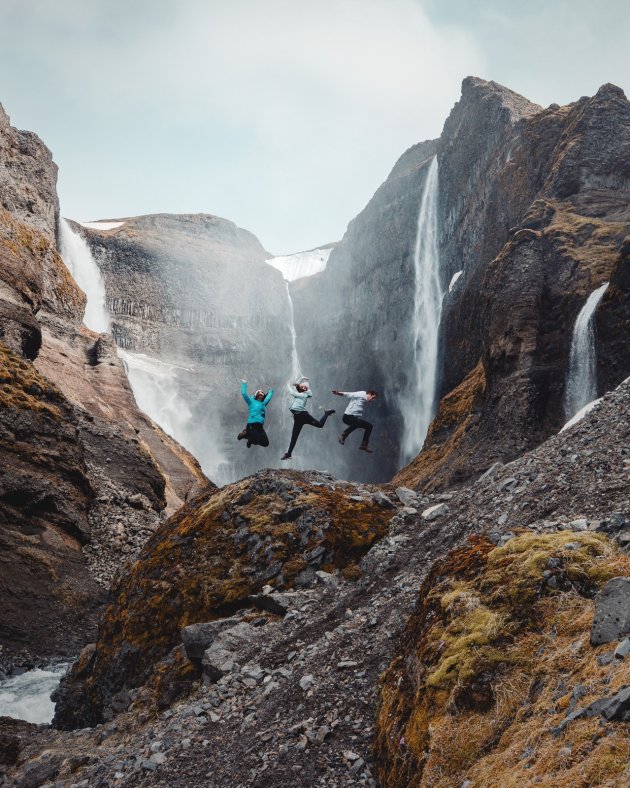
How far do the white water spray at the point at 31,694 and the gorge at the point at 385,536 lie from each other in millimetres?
961

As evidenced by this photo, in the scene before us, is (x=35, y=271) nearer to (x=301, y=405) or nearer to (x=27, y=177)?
(x=27, y=177)

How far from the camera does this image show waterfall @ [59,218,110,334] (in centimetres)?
9619

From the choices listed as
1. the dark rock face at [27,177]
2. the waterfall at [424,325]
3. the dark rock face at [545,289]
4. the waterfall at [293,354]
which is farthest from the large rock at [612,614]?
the waterfall at [293,354]

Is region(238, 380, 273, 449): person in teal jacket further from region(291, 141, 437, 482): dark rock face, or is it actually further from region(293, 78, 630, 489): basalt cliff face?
region(291, 141, 437, 482): dark rock face

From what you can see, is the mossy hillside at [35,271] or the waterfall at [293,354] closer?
the mossy hillside at [35,271]

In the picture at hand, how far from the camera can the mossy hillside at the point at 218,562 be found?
1281cm

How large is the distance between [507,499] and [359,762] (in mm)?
6039

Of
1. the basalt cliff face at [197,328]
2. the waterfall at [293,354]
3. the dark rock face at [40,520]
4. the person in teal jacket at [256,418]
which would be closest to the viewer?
the person in teal jacket at [256,418]

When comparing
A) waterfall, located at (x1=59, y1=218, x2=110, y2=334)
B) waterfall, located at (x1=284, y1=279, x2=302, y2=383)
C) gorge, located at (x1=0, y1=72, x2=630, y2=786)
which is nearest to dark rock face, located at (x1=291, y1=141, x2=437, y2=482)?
waterfall, located at (x1=284, y1=279, x2=302, y2=383)

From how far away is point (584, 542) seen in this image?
237 inches

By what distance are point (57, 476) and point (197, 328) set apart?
9145cm

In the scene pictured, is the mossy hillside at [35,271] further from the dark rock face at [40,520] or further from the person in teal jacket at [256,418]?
the person in teal jacket at [256,418]

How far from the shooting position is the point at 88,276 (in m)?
102

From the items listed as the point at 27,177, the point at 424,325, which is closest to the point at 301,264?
the point at 424,325
